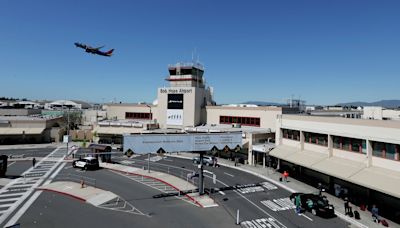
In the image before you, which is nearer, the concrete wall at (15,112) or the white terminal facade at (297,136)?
the white terminal facade at (297,136)

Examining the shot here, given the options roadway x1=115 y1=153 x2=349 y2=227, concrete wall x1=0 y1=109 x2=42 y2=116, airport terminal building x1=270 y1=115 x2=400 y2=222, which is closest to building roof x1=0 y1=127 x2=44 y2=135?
concrete wall x1=0 y1=109 x2=42 y2=116

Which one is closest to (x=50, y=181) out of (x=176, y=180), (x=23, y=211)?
(x=23, y=211)

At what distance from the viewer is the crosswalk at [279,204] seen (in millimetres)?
27953

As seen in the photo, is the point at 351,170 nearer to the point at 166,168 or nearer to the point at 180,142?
the point at 180,142

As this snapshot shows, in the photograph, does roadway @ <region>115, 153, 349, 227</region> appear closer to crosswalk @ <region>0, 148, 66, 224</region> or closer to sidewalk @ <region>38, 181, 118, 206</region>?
sidewalk @ <region>38, 181, 118, 206</region>

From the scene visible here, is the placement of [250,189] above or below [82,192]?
below

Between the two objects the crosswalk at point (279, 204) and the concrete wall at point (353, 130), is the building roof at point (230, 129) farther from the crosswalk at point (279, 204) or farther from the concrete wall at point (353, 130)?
the crosswalk at point (279, 204)

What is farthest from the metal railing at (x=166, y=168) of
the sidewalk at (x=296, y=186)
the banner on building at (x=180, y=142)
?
the sidewalk at (x=296, y=186)

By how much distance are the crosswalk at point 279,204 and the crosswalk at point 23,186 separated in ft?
81.9

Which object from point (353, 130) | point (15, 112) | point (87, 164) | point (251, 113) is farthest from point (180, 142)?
point (15, 112)

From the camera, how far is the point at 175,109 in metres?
65.9

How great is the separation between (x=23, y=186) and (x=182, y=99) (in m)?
37.8

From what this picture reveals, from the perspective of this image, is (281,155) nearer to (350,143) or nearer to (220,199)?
(350,143)

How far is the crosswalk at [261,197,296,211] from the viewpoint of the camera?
2795cm
